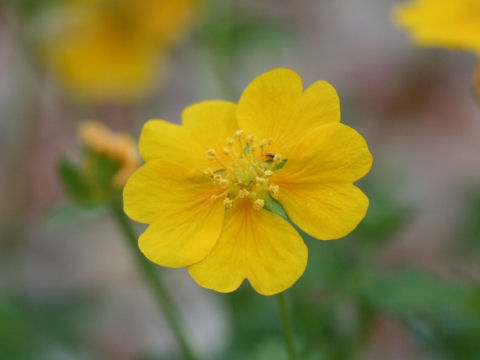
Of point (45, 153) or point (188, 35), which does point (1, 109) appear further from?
point (188, 35)

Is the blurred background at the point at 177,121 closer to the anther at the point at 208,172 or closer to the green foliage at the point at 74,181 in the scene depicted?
the green foliage at the point at 74,181

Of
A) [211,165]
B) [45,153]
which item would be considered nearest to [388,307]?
[211,165]

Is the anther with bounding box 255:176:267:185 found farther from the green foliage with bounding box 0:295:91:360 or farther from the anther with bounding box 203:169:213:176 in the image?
the green foliage with bounding box 0:295:91:360

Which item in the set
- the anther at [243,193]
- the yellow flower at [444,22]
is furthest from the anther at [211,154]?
the yellow flower at [444,22]

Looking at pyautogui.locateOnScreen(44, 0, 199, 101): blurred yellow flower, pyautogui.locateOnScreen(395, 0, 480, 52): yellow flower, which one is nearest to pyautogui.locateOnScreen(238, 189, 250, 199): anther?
pyautogui.locateOnScreen(395, 0, 480, 52): yellow flower

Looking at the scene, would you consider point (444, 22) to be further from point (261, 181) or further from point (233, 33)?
point (233, 33)

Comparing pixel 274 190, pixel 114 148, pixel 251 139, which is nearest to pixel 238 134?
pixel 251 139
